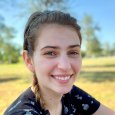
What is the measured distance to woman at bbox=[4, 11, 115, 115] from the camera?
6.71 feet

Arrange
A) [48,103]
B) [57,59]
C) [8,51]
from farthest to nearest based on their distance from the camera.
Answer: [8,51], [48,103], [57,59]

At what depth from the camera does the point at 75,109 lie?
277 cm

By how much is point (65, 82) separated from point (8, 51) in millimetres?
50846

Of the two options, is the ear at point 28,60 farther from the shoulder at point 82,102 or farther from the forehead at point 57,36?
the shoulder at point 82,102

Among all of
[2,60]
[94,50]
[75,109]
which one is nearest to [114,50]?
[94,50]

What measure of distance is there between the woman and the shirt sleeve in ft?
1.41

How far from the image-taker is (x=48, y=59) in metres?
2.07

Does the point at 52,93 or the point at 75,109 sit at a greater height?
the point at 52,93

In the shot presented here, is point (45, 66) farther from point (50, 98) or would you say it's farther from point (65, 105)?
point (65, 105)

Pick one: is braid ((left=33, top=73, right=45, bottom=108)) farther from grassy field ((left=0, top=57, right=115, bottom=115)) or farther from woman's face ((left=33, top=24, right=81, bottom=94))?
grassy field ((left=0, top=57, right=115, bottom=115))

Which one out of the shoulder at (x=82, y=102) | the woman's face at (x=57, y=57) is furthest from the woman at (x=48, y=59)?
the shoulder at (x=82, y=102)

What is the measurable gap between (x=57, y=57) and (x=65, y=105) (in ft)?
2.32

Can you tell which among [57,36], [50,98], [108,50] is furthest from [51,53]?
[108,50]

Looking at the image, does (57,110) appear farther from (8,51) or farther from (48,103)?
(8,51)
